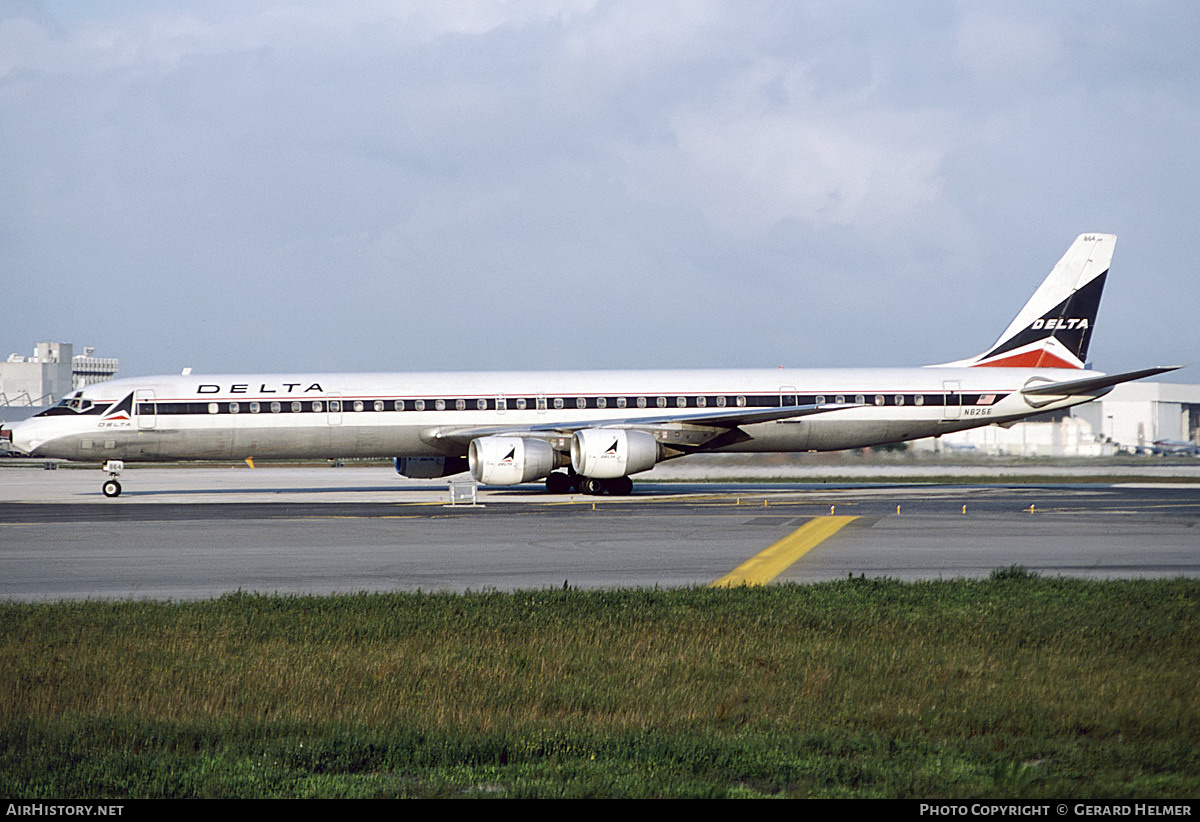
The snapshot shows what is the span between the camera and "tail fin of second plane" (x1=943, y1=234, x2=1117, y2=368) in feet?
125

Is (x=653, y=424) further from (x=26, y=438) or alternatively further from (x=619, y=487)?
(x=26, y=438)

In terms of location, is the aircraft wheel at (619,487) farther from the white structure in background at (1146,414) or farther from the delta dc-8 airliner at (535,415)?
the white structure in background at (1146,414)

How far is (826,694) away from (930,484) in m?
32.6

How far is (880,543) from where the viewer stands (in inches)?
781

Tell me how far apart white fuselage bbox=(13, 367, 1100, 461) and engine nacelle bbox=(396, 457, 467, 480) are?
3.84ft

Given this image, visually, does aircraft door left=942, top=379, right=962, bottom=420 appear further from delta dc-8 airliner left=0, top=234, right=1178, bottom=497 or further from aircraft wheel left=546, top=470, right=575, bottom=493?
aircraft wheel left=546, top=470, right=575, bottom=493

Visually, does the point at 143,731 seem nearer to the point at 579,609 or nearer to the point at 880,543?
the point at 579,609

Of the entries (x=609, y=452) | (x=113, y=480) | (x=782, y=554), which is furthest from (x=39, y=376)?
(x=782, y=554)

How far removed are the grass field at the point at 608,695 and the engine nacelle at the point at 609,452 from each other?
18670 millimetres

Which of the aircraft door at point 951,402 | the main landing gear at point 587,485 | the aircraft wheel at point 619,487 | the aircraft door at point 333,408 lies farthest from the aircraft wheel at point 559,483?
the aircraft door at point 951,402

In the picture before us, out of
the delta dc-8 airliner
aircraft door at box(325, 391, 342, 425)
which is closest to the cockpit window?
the delta dc-8 airliner

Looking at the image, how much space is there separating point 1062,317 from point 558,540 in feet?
81.3
